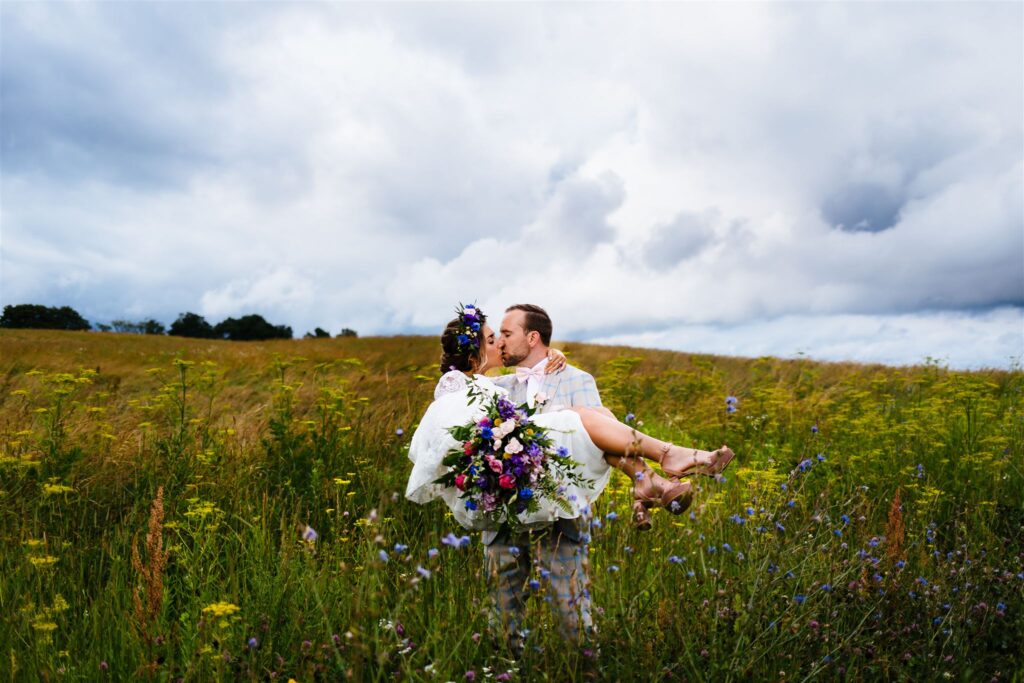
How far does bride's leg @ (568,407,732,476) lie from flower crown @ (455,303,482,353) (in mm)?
1170

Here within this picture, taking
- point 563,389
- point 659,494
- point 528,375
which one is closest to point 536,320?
point 528,375

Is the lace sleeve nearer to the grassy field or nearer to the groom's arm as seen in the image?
the groom's arm

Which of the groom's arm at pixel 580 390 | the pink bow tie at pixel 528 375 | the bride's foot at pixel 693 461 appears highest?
the pink bow tie at pixel 528 375

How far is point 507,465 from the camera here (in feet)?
→ 10.3

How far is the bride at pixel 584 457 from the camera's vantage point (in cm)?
320

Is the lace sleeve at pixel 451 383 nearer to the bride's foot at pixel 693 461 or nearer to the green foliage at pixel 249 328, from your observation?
the bride's foot at pixel 693 461

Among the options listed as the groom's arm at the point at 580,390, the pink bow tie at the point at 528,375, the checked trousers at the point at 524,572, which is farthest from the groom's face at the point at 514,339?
the checked trousers at the point at 524,572

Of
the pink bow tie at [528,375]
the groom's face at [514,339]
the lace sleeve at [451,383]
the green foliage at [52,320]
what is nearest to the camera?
the lace sleeve at [451,383]

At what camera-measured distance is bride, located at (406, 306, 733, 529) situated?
3.20m

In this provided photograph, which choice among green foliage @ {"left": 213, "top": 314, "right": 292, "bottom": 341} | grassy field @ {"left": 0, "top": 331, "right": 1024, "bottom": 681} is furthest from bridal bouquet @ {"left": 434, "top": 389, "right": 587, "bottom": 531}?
green foliage @ {"left": 213, "top": 314, "right": 292, "bottom": 341}

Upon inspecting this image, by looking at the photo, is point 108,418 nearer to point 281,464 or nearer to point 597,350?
point 281,464

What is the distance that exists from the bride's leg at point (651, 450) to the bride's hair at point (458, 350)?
3.92 feet

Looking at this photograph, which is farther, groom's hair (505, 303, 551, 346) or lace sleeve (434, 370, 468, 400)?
groom's hair (505, 303, 551, 346)

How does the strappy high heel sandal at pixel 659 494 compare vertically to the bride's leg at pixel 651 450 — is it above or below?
below
